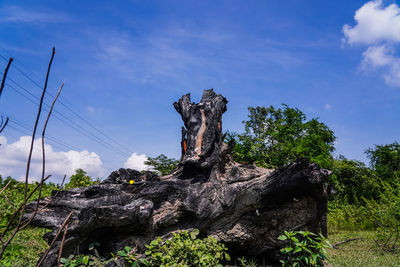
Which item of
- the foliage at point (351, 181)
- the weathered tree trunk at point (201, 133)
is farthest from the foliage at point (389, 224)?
the foliage at point (351, 181)

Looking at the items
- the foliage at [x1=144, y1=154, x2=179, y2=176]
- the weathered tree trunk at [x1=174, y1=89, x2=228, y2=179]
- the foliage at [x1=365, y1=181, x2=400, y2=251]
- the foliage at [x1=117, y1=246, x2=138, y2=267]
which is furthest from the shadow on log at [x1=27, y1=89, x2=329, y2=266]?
the foliage at [x1=144, y1=154, x2=179, y2=176]

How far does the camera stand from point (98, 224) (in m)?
4.80

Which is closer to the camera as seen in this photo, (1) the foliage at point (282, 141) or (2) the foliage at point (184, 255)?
(2) the foliage at point (184, 255)

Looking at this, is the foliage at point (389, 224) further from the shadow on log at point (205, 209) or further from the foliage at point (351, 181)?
the foliage at point (351, 181)

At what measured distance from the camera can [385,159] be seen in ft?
69.8

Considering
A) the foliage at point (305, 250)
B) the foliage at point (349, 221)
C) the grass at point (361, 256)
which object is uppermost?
the foliage at point (349, 221)

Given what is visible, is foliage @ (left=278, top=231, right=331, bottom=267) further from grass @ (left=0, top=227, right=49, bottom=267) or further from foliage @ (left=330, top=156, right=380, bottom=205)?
foliage @ (left=330, top=156, right=380, bottom=205)

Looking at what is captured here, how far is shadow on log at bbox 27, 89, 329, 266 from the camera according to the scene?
15.8 ft

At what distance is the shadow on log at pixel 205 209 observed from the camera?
4.80 meters

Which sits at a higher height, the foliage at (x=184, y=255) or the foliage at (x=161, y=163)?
the foliage at (x=161, y=163)

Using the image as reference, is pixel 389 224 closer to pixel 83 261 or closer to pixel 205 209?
pixel 205 209

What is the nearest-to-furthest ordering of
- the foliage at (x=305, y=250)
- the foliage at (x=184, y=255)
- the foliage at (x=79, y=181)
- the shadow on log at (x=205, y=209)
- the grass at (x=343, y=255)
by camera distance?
the foliage at (x=305, y=250) → the foliage at (x=184, y=255) → the shadow on log at (x=205, y=209) → the grass at (x=343, y=255) → the foliage at (x=79, y=181)

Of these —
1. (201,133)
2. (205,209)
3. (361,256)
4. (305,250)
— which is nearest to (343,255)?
(361,256)

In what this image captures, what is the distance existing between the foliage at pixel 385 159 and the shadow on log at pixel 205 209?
678 inches
